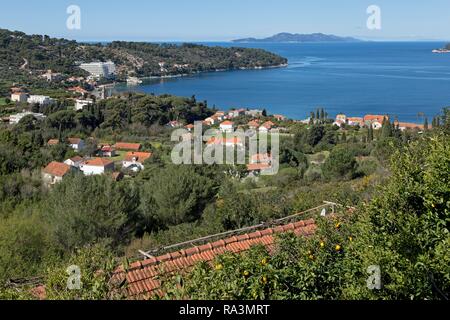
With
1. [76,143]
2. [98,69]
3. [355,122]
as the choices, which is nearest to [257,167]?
[76,143]

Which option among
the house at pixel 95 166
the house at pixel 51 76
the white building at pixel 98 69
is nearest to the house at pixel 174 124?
the house at pixel 95 166

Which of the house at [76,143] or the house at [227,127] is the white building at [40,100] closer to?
the house at [76,143]

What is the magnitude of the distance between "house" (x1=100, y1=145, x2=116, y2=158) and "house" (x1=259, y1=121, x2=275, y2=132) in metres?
11.0

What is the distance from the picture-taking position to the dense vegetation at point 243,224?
2.74 meters

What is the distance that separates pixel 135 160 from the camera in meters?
25.5

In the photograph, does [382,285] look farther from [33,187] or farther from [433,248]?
[33,187]

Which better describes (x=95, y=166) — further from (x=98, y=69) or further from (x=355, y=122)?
(x=98, y=69)

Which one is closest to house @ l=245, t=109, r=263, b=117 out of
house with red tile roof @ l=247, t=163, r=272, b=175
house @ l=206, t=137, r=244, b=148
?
house @ l=206, t=137, r=244, b=148

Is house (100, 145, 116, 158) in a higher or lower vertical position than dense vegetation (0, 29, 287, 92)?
lower

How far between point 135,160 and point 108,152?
4.17 meters

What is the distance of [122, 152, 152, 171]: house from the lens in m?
24.5

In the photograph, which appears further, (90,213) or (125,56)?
(125,56)

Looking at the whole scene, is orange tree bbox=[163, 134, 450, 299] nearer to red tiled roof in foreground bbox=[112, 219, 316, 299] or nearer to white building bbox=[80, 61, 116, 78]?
red tiled roof in foreground bbox=[112, 219, 316, 299]

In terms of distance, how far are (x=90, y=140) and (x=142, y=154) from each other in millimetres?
6890
